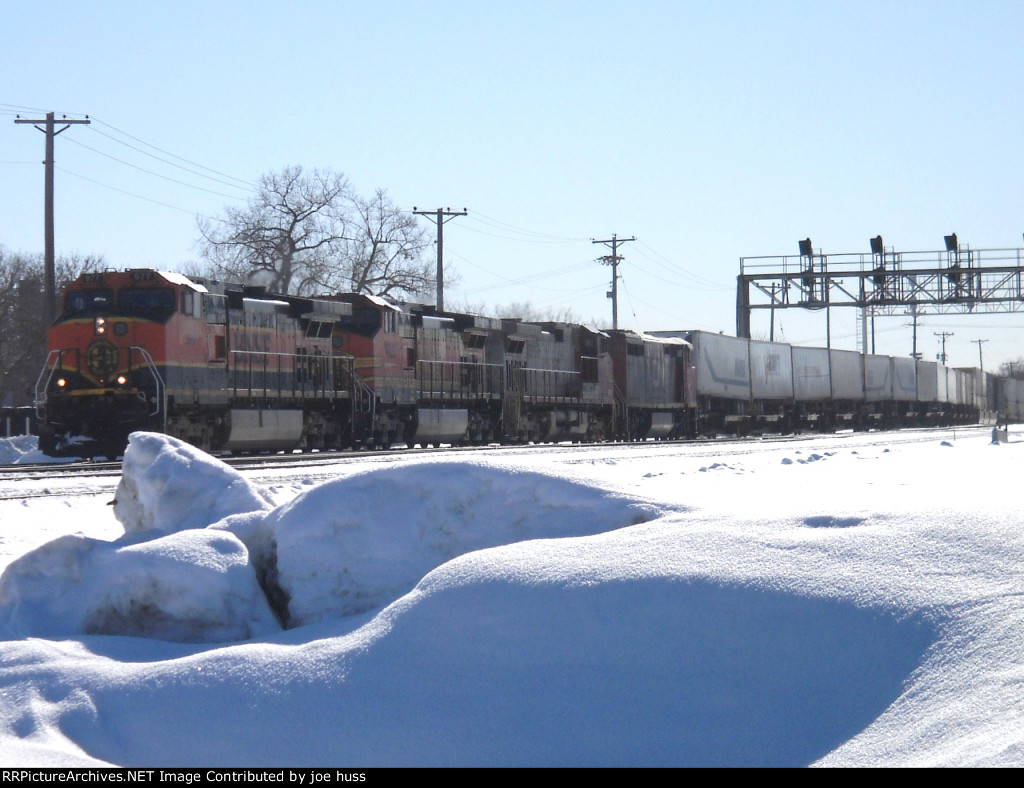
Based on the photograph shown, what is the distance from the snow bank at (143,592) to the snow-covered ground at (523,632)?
0.01 metres

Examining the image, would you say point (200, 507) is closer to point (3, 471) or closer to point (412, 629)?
point (412, 629)

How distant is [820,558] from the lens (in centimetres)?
437

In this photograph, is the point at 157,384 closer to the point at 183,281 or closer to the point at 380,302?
the point at 183,281

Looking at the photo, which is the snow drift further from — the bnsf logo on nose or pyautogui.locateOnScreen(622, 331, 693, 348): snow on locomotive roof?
pyautogui.locateOnScreen(622, 331, 693, 348): snow on locomotive roof

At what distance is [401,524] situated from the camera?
5.75 m

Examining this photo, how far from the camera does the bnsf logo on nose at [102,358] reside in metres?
18.7

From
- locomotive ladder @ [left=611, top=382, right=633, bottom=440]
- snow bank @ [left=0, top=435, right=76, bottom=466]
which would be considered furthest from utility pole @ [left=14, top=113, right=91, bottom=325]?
locomotive ladder @ [left=611, top=382, right=633, bottom=440]


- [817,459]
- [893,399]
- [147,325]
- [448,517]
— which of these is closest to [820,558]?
[448,517]

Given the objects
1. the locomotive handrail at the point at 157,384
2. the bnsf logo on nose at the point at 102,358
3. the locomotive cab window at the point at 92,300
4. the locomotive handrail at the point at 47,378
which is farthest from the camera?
the locomotive cab window at the point at 92,300

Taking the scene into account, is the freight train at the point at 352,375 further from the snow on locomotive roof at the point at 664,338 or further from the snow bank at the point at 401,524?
the snow bank at the point at 401,524

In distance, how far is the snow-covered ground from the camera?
3648 millimetres

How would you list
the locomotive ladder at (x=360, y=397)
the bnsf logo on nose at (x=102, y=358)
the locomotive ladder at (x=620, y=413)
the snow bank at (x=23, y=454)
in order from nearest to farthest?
the bnsf logo on nose at (x=102, y=358) → the snow bank at (x=23, y=454) → the locomotive ladder at (x=360, y=397) → the locomotive ladder at (x=620, y=413)

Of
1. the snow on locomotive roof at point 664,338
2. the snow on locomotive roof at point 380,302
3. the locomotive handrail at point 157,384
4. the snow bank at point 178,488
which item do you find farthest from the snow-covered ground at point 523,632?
the snow on locomotive roof at point 664,338

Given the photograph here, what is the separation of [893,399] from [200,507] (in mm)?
49510
